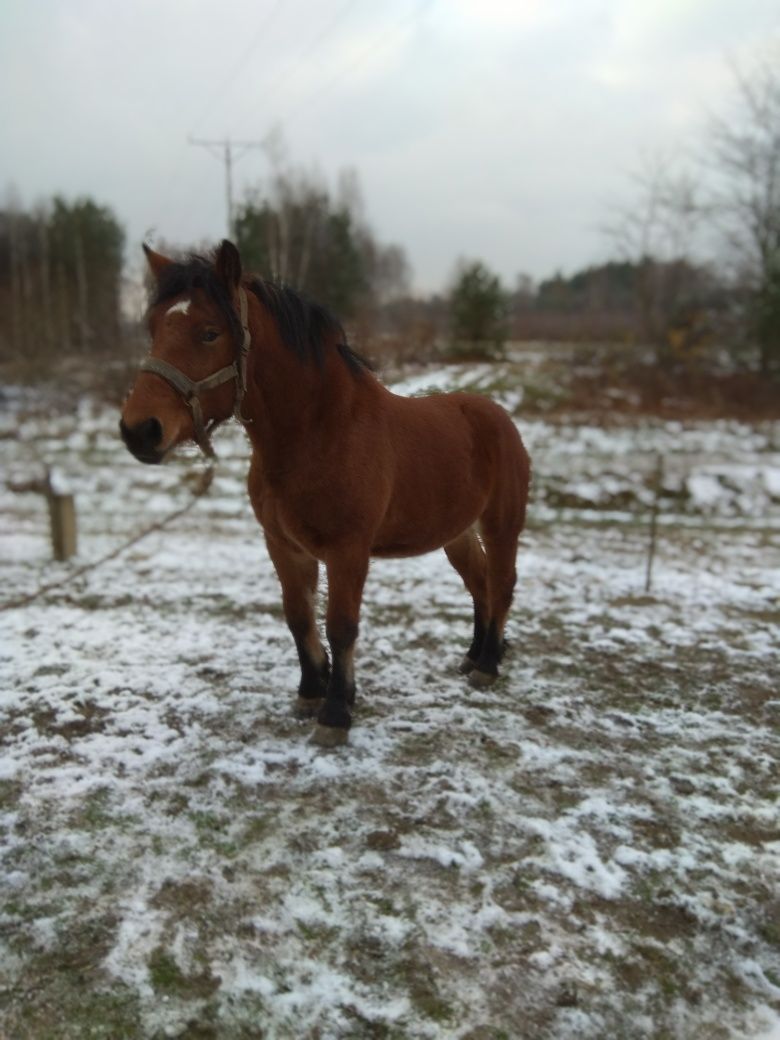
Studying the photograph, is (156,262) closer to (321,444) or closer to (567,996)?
(321,444)

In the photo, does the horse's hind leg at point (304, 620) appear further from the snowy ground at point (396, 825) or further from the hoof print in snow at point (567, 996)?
the hoof print in snow at point (567, 996)

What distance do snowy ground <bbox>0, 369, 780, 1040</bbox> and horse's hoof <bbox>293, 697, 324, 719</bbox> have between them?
10 cm

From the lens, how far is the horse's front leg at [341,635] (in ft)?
9.52

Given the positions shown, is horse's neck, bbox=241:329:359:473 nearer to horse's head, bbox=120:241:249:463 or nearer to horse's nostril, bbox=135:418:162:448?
horse's head, bbox=120:241:249:463

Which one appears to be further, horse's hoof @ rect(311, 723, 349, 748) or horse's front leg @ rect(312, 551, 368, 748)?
horse's hoof @ rect(311, 723, 349, 748)

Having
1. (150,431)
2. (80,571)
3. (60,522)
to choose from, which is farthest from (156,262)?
(60,522)

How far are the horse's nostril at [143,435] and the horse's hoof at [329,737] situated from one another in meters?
1.55

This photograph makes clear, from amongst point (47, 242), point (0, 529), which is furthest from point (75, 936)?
point (47, 242)

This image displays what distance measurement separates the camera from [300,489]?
2.80 meters

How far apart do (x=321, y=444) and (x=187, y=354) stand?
69 centimetres

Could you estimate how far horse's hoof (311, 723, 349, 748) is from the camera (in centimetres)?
306

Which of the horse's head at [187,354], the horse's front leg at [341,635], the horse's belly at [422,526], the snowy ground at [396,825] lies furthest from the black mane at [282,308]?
the snowy ground at [396,825]

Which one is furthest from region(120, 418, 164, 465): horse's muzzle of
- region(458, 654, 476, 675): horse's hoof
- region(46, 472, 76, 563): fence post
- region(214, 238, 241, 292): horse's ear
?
region(46, 472, 76, 563): fence post

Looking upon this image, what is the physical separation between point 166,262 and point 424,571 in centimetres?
408
